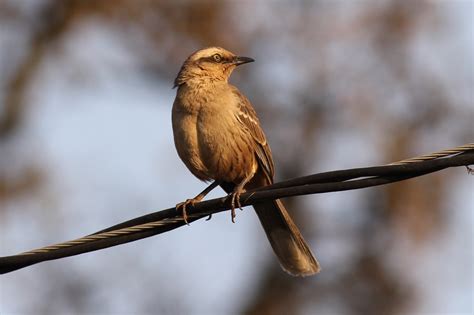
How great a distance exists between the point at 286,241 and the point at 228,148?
3.21 ft

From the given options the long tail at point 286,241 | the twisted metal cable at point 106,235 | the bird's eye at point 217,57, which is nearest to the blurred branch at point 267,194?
the twisted metal cable at point 106,235

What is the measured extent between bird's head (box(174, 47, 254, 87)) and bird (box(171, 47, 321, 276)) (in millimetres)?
12

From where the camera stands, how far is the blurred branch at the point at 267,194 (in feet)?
18.9

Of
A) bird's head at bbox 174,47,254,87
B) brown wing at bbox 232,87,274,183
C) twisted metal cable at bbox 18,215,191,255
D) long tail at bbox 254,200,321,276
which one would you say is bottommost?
long tail at bbox 254,200,321,276

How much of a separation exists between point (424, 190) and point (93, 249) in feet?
43.9

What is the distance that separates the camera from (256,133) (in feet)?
29.7

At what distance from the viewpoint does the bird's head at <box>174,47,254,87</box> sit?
925 centimetres

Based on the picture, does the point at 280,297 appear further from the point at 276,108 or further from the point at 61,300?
the point at 61,300

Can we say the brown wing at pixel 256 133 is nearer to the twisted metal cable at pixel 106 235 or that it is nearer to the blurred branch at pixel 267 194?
the blurred branch at pixel 267 194

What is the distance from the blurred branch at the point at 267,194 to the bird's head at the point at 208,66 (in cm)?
262

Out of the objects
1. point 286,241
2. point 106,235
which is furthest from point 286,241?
point 106,235

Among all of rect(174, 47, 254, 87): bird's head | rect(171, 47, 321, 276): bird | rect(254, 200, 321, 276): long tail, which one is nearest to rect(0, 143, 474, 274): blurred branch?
rect(171, 47, 321, 276): bird

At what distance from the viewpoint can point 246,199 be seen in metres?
6.70

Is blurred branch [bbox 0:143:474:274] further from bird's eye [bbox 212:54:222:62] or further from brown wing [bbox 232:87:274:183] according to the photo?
bird's eye [bbox 212:54:222:62]
